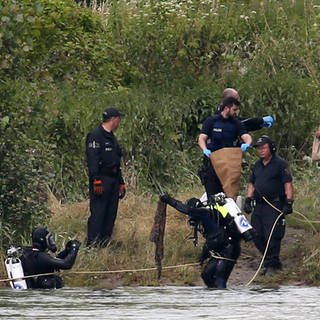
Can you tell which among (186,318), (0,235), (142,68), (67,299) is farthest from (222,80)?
(186,318)

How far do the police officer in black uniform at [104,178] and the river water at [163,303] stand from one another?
135 centimetres

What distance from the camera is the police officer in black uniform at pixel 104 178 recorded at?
59.3 ft

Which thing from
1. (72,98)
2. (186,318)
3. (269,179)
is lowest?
(186,318)

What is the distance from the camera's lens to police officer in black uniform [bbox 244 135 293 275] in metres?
17.9

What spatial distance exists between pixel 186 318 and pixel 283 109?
9577 mm

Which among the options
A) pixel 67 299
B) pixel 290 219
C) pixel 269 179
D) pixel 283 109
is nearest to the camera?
pixel 67 299

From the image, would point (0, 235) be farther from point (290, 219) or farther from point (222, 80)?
point (222, 80)

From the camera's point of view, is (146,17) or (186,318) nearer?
(186,318)

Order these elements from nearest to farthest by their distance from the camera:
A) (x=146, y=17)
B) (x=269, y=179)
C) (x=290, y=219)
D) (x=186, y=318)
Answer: (x=186, y=318), (x=269, y=179), (x=290, y=219), (x=146, y=17)

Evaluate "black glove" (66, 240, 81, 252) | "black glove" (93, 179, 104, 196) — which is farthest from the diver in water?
"black glove" (93, 179, 104, 196)

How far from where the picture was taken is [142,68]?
24.5m

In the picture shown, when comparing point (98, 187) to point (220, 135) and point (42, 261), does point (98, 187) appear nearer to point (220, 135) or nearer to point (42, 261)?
point (220, 135)

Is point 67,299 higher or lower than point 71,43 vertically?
lower

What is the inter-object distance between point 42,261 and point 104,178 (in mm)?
2207
